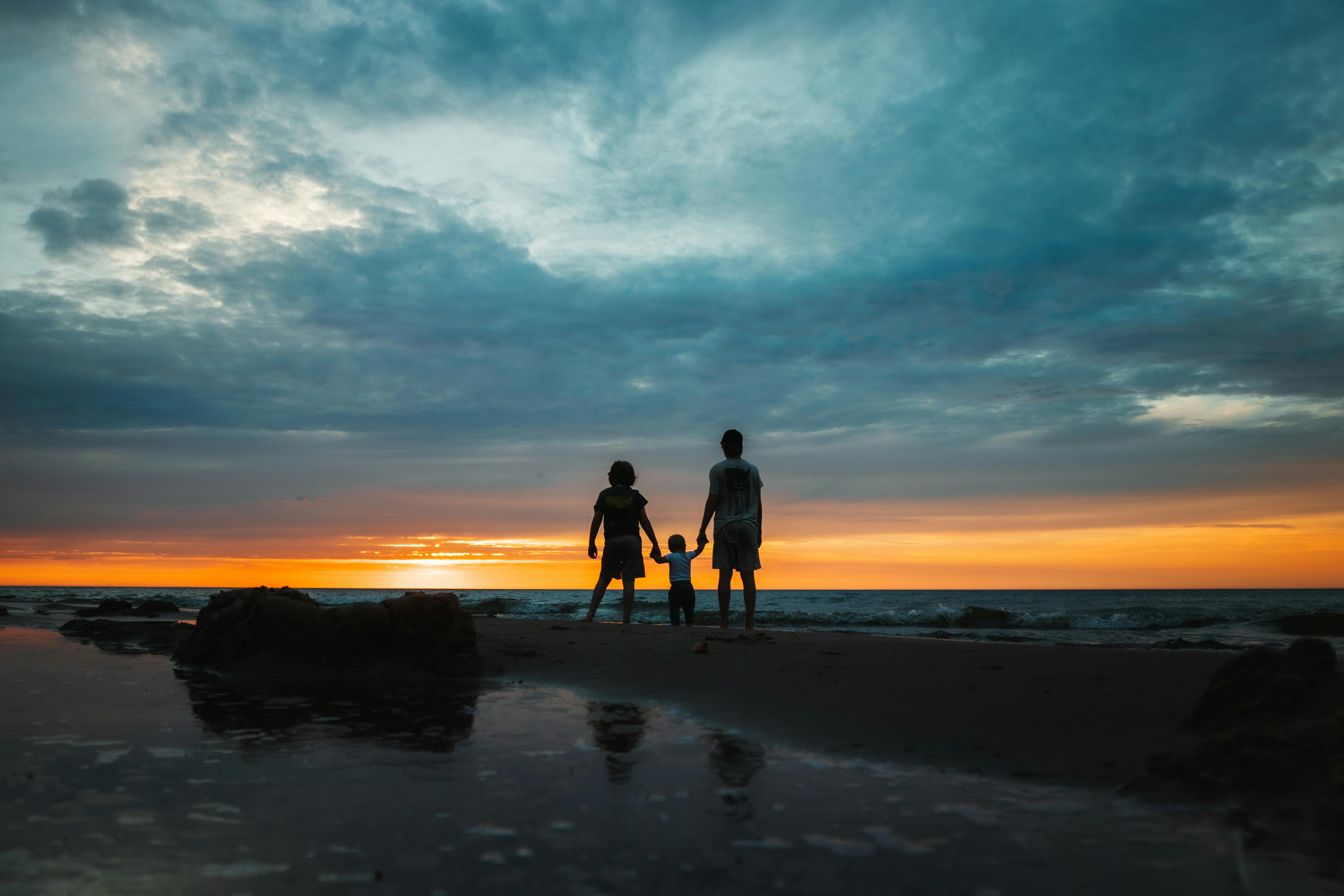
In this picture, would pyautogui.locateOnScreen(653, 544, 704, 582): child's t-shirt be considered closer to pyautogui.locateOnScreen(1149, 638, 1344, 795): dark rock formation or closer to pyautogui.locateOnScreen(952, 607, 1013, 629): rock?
pyautogui.locateOnScreen(1149, 638, 1344, 795): dark rock formation

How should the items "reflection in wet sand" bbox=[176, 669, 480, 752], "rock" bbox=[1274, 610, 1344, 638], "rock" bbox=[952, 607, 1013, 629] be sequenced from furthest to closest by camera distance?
"rock" bbox=[952, 607, 1013, 629], "rock" bbox=[1274, 610, 1344, 638], "reflection in wet sand" bbox=[176, 669, 480, 752]

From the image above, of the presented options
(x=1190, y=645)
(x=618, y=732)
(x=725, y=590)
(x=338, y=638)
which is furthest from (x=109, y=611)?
(x=1190, y=645)

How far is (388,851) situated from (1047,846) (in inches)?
65.0

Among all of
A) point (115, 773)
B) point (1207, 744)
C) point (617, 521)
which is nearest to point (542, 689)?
point (115, 773)

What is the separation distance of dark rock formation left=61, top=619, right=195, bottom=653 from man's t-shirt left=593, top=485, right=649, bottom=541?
443 centimetres

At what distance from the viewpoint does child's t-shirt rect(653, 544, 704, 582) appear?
10.2 m

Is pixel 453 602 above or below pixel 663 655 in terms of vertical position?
above

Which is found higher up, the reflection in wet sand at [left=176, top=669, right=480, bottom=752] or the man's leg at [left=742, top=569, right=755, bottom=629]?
the man's leg at [left=742, top=569, right=755, bottom=629]

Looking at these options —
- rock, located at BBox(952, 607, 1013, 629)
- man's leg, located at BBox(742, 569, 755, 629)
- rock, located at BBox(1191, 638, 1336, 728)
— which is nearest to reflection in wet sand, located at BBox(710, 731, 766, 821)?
rock, located at BBox(1191, 638, 1336, 728)

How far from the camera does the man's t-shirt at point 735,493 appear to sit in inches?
324

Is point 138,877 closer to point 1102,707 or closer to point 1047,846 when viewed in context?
point 1047,846

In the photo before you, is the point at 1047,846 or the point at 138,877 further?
the point at 1047,846

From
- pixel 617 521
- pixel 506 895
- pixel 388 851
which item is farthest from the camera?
pixel 617 521

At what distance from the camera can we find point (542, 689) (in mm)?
4617
